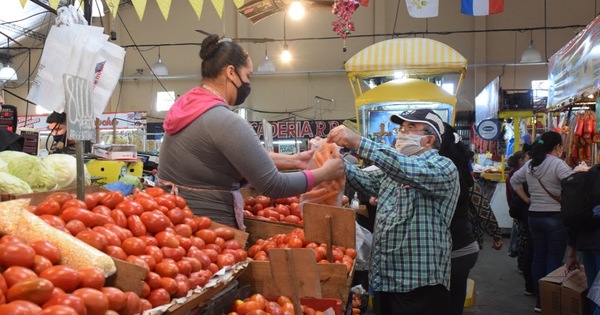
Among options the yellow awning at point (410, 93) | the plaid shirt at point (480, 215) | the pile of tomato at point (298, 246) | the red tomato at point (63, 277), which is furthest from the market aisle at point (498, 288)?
the red tomato at point (63, 277)

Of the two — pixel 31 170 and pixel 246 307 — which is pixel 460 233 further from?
pixel 31 170

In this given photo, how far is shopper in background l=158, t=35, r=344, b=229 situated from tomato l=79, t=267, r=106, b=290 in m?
0.94

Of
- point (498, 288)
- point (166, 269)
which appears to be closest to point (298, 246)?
point (166, 269)

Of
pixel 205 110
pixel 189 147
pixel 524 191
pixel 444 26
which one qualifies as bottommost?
pixel 524 191

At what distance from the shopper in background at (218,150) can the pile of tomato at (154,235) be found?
0.63ft

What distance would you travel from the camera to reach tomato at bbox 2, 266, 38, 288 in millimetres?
1452

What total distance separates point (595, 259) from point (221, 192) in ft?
11.5

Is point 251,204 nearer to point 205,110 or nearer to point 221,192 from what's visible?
point 221,192

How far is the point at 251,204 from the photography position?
3881 mm

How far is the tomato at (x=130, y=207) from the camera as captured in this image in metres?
2.20

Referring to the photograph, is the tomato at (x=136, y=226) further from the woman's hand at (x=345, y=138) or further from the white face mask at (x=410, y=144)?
the white face mask at (x=410, y=144)

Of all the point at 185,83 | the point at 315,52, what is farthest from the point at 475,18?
the point at 185,83

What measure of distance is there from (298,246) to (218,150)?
914mm

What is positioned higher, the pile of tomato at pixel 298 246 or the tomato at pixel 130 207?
the tomato at pixel 130 207
